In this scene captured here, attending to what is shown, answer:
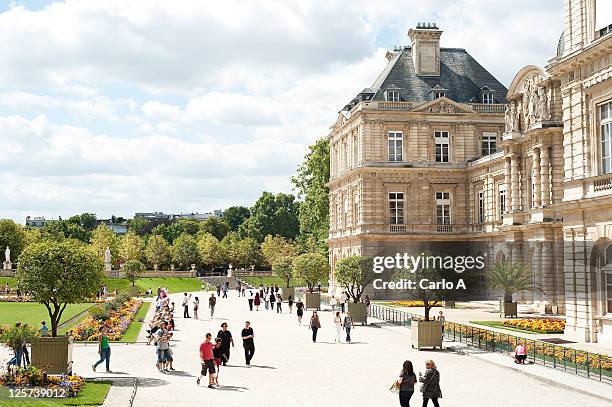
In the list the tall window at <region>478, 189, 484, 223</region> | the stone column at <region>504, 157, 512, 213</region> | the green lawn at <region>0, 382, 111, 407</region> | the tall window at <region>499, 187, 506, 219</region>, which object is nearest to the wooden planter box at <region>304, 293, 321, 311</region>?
the stone column at <region>504, 157, 512, 213</region>

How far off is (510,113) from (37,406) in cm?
4441

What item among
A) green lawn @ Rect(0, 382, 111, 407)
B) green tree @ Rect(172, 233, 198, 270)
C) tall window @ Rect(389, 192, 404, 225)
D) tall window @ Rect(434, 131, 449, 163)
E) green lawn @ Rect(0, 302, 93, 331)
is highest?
tall window @ Rect(434, 131, 449, 163)

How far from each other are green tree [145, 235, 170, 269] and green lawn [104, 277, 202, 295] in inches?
713

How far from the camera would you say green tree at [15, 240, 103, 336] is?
80.3 ft

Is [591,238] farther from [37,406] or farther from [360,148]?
[360,148]

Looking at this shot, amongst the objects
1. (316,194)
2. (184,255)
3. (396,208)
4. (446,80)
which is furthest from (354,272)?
(184,255)

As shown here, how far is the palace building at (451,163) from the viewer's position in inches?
1909

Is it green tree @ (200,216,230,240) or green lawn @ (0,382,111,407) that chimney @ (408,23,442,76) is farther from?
green tree @ (200,216,230,240)

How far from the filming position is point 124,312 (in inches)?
1900

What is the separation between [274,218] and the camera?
485ft

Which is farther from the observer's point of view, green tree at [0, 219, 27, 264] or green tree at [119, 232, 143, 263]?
green tree at [119, 232, 143, 263]

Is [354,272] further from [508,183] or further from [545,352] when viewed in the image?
[545,352]

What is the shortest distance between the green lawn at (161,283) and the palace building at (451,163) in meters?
26.7

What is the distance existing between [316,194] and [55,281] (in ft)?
216
